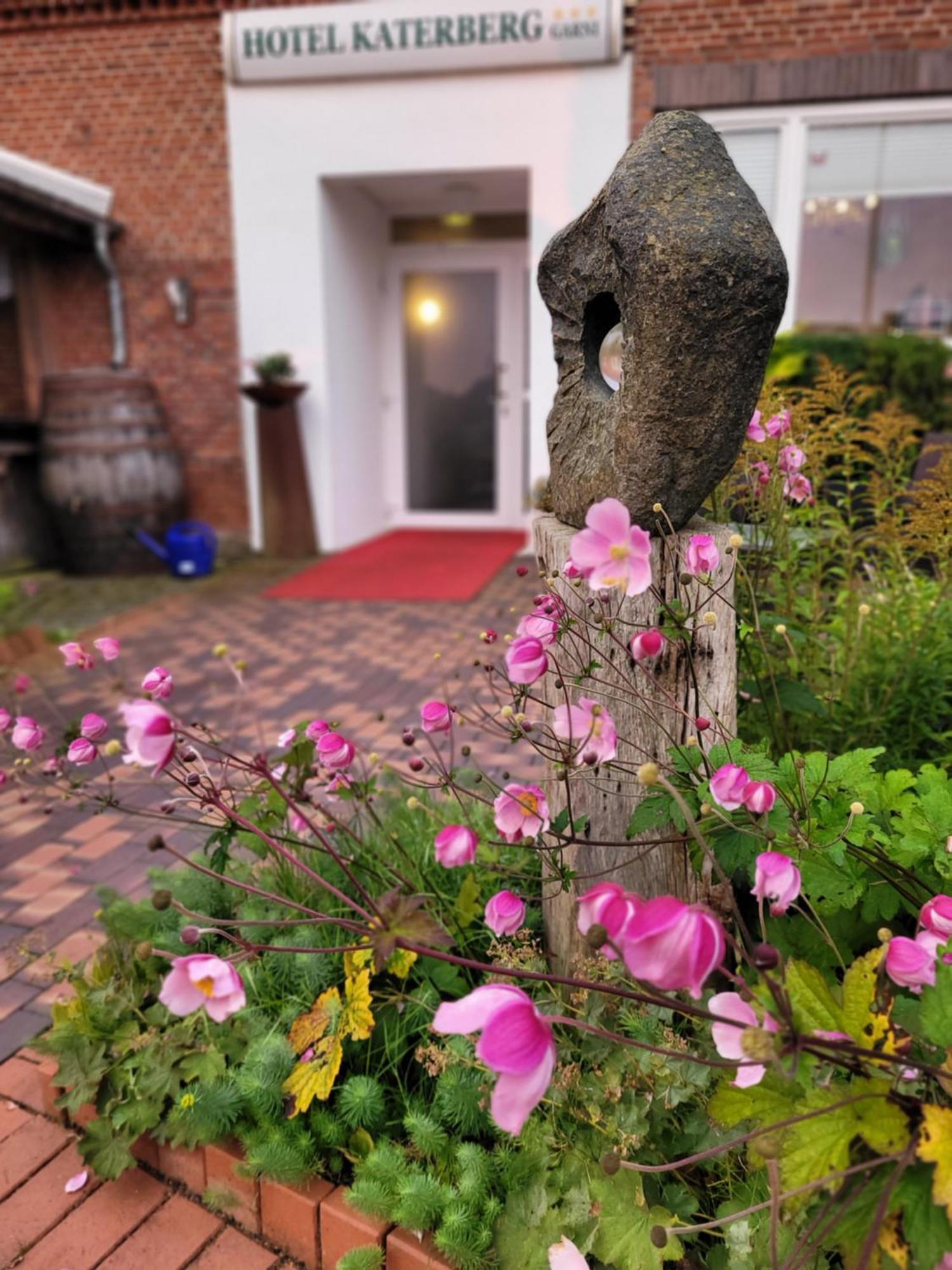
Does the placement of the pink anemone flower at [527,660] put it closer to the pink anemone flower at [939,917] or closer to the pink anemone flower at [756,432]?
the pink anemone flower at [939,917]

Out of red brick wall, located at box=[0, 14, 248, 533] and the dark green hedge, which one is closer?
the dark green hedge

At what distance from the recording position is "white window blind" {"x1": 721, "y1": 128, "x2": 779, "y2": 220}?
6340mm

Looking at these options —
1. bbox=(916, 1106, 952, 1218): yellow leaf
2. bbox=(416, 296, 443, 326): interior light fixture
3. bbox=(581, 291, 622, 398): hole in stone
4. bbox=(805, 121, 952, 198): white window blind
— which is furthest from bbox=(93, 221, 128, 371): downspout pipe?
bbox=(916, 1106, 952, 1218): yellow leaf

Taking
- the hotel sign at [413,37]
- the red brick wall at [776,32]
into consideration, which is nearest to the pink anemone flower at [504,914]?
the red brick wall at [776,32]

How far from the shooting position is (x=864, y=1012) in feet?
3.23

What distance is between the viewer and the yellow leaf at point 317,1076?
56.7 inches

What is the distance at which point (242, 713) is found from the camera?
12.7 feet

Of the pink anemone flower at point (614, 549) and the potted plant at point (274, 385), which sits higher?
the potted plant at point (274, 385)

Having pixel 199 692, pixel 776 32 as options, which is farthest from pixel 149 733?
pixel 776 32

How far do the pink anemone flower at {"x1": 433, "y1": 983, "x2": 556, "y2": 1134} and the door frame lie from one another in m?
7.79

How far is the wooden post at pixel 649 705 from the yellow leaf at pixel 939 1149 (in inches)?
25.5

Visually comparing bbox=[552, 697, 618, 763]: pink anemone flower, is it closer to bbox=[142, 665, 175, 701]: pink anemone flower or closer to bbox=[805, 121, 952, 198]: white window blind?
bbox=[142, 665, 175, 701]: pink anemone flower

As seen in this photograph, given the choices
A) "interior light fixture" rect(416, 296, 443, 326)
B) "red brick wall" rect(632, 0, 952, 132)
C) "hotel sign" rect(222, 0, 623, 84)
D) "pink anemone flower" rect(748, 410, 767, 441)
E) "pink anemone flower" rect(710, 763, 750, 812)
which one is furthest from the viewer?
"interior light fixture" rect(416, 296, 443, 326)

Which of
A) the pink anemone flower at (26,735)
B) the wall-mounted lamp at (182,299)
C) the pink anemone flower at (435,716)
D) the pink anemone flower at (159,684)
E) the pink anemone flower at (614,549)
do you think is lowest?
the pink anemone flower at (26,735)
